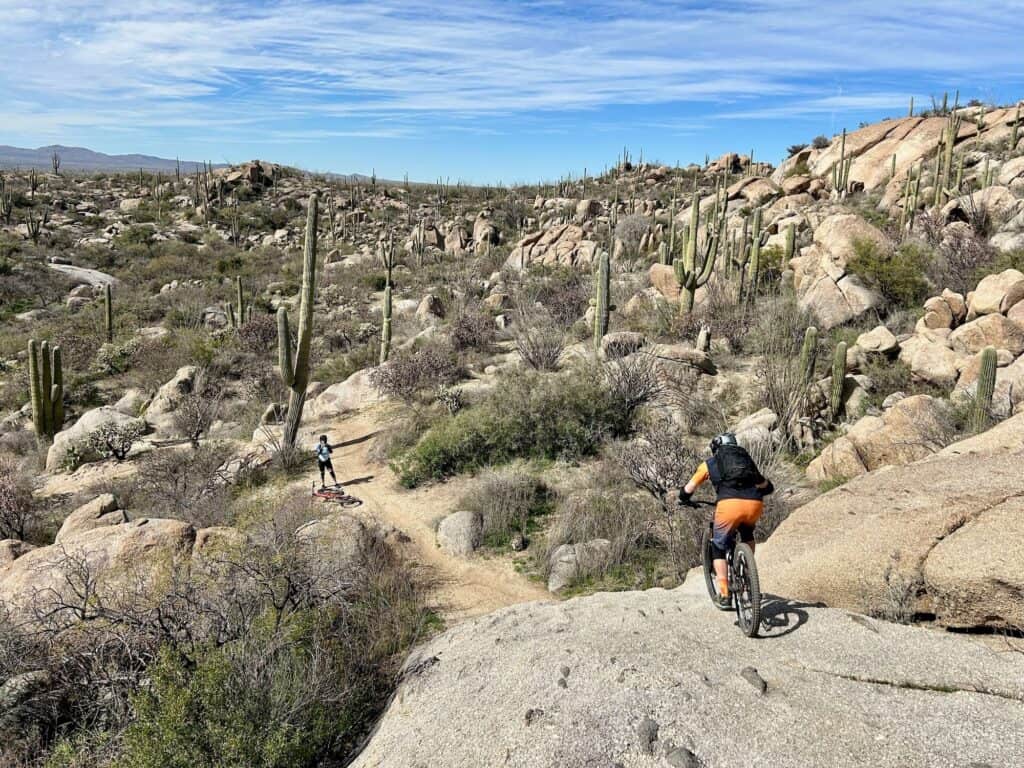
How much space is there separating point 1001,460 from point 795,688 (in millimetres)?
3378

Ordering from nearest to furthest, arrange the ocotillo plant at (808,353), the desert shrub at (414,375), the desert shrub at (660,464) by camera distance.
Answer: the desert shrub at (660,464)
the ocotillo plant at (808,353)
the desert shrub at (414,375)

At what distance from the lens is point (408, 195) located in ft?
186

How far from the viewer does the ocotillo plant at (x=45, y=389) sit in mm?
14773

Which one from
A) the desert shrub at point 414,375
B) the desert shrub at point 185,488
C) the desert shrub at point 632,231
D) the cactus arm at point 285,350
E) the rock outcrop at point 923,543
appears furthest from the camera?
the desert shrub at point 632,231

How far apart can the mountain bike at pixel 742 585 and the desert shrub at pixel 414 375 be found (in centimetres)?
1013

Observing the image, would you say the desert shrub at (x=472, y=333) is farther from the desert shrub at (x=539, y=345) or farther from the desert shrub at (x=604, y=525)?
the desert shrub at (x=604, y=525)

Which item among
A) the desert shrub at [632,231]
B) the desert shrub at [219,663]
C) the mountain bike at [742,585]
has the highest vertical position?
the desert shrub at [632,231]

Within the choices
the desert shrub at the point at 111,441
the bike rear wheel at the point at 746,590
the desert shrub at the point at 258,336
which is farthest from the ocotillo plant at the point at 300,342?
the bike rear wheel at the point at 746,590

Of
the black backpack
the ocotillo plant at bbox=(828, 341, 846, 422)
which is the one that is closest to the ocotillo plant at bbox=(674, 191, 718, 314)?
the ocotillo plant at bbox=(828, 341, 846, 422)

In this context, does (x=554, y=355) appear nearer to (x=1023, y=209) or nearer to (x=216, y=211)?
(x=1023, y=209)

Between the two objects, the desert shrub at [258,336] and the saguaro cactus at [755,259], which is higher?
the saguaro cactus at [755,259]

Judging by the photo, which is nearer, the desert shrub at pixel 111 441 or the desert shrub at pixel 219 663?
the desert shrub at pixel 219 663

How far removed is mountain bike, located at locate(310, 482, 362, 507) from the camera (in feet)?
34.6

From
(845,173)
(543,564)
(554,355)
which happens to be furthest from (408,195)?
(543,564)
